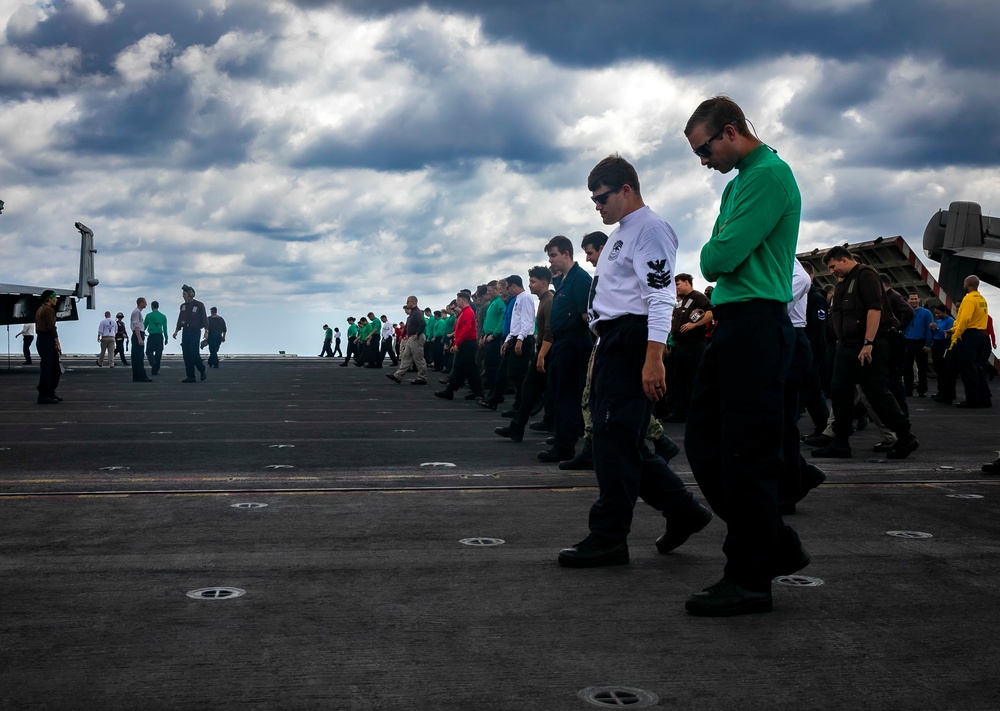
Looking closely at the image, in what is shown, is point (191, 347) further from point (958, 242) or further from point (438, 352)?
point (958, 242)

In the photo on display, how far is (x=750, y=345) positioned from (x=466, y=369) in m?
14.3

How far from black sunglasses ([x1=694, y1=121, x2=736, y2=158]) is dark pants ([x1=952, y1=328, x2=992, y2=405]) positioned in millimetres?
13227

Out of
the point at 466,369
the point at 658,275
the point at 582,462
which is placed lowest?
the point at 582,462

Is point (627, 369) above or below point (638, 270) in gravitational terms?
below

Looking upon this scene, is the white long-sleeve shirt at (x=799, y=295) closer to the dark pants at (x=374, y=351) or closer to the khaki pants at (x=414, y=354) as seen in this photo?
the khaki pants at (x=414, y=354)

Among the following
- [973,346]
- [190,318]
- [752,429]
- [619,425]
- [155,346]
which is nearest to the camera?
[752,429]

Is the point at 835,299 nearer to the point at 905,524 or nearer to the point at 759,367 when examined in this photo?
the point at 905,524

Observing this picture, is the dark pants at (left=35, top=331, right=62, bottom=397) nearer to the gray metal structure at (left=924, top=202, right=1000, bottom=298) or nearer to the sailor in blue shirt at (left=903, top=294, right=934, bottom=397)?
the sailor in blue shirt at (left=903, top=294, right=934, bottom=397)

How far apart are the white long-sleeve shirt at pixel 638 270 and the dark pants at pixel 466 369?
42.7 feet

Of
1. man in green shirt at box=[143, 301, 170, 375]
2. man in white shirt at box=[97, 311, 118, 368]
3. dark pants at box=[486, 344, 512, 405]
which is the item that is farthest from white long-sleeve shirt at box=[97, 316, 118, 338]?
dark pants at box=[486, 344, 512, 405]

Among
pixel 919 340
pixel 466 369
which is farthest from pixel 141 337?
pixel 919 340

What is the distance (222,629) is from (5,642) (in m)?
0.70

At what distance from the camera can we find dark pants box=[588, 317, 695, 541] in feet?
14.9

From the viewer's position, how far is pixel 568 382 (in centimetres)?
861
